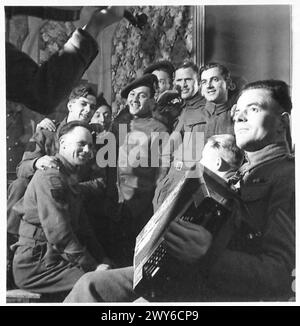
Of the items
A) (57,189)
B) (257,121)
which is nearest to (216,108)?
(257,121)

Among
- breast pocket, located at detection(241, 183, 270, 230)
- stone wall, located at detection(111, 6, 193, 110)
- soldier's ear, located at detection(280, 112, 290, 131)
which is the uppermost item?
stone wall, located at detection(111, 6, 193, 110)

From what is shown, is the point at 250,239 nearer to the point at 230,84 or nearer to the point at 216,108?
the point at 216,108

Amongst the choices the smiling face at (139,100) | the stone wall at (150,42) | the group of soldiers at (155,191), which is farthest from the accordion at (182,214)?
the stone wall at (150,42)

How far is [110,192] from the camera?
2.65m

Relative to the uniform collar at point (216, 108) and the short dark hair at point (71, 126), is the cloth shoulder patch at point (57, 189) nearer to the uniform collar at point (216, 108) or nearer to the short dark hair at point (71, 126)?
the short dark hair at point (71, 126)

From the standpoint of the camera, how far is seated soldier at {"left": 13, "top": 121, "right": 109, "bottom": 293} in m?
2.62

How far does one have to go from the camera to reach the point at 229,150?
2641mm

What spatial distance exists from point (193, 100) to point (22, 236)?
1078 mm

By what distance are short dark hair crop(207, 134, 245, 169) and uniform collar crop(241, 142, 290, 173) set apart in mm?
37

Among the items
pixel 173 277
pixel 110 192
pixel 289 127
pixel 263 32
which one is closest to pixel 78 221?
pixel 110 192

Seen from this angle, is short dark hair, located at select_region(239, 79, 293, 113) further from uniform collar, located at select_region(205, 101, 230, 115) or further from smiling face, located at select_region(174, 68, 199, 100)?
smiling face, located at select_region(174, 68, 199, 100)

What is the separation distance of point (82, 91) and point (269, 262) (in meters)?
1.24

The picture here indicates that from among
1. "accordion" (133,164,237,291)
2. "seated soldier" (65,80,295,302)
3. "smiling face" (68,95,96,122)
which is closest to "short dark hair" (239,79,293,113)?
"seated soldier" (65,80,295,302)
